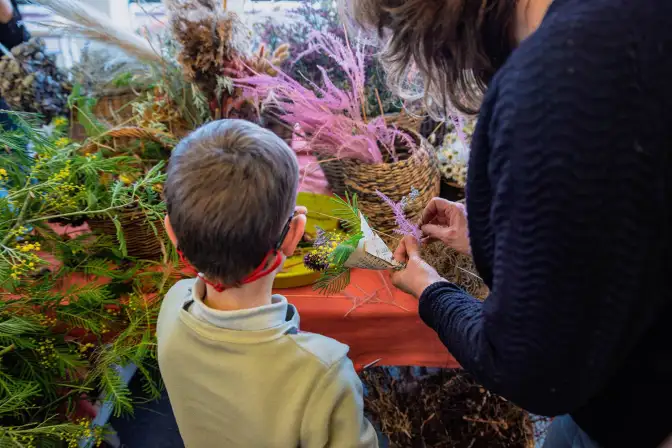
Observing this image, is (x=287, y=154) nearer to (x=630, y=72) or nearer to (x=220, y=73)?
(x=630, y=72)

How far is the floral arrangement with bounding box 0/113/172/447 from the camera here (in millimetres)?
1053

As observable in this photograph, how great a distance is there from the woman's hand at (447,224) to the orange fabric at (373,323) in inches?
7.3

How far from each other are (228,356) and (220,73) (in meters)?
0.81

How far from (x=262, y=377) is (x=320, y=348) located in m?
0.10

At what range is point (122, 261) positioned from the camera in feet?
4.14

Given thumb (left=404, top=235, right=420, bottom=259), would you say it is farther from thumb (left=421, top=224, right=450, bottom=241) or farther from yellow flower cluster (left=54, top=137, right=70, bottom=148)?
yellow flower cluster (left=54, top=137, right=70, bottom=148)

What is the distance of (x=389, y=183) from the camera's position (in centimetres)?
119

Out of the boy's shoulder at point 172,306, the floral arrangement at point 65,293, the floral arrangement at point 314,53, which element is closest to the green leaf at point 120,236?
the floral arrangement at point 65,293

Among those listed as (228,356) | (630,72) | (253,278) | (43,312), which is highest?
(630,72)

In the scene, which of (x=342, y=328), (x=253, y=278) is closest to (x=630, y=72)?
(x=253, y=278)

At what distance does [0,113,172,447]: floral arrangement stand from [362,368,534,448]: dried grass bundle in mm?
710

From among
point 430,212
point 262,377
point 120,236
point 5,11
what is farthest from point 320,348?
point 5,11

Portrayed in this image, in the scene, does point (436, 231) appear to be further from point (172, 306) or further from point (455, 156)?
point (172, 306)

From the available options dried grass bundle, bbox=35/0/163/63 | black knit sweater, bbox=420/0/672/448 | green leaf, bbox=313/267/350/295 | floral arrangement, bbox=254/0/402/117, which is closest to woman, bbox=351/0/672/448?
black knit sweater, bbox=420/0/672/448
